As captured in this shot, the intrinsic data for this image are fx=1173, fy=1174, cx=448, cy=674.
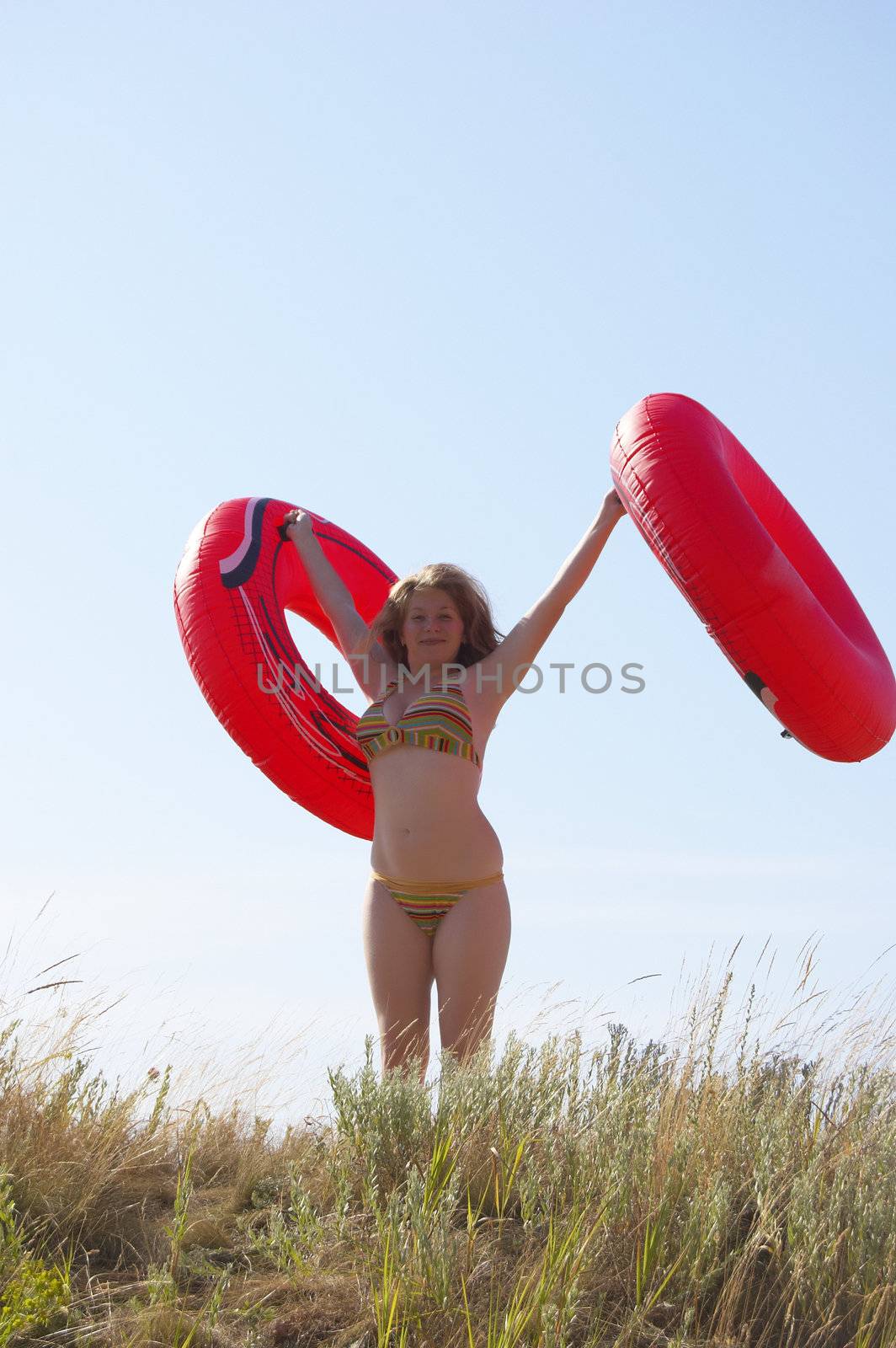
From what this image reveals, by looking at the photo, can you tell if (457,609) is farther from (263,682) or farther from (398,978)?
(398,978)

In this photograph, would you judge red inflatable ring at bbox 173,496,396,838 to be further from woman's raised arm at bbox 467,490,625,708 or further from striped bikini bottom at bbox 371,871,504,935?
striped bikini bottom at bbox 371,871,504,935

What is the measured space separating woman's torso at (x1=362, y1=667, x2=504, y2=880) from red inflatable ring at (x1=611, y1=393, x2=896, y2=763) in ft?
3.10

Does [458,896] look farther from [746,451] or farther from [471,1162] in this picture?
[746,451]

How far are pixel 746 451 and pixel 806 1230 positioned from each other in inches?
144

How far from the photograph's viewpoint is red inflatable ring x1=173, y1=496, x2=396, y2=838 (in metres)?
4.93

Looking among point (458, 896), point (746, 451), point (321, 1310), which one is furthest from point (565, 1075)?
point (746, 451)

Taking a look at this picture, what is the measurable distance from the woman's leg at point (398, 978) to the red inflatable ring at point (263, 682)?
41.0 inches

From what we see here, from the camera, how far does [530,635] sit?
437 cm

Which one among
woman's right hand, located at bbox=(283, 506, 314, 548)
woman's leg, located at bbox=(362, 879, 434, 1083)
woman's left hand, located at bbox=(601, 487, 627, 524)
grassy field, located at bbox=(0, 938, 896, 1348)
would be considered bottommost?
grassy field, located at bbox=(0, 938, 896, 1348)

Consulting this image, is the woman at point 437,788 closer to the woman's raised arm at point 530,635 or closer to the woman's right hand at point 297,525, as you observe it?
the woman's raised arm at point 530,635

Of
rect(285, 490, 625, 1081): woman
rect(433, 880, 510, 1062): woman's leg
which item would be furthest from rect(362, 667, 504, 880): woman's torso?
rect(433, 880, 510, 1062): woman's leg

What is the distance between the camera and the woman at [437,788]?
12.8ft

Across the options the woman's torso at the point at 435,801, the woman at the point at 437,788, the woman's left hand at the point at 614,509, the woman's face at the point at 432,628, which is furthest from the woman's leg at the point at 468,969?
the woman's left hand at the point at 614,509

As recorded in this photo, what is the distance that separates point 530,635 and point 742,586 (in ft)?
2.61
